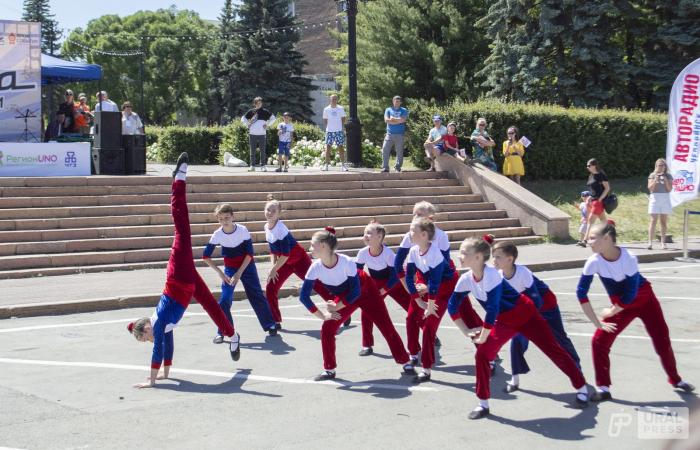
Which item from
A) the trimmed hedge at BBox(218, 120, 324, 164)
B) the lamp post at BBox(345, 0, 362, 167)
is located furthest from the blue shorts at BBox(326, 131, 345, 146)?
the trimmed hedge at BBox(218, 120, 324, 164)

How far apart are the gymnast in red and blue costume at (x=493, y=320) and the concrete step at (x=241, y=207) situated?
11376 millimetres

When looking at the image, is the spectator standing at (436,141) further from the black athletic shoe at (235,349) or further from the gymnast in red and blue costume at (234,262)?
the black athletic shoe at (235,349)

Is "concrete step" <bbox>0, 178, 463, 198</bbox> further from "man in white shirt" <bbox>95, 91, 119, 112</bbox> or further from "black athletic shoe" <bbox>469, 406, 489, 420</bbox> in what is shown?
"black athletic shoe" <bbox>469, 406, 489, 420</bbox>

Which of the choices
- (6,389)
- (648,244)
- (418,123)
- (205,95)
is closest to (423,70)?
(418,123)

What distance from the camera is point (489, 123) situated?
73.8 ft

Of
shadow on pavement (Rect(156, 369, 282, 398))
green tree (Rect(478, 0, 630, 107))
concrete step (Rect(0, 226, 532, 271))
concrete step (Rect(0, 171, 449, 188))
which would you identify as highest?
green tree (Rect(478, 0, 630, 107))

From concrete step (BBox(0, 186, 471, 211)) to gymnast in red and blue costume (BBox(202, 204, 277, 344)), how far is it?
314 inches

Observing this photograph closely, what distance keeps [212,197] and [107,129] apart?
407 cm

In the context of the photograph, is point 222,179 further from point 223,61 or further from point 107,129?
point 223,61

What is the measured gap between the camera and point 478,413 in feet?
21.8

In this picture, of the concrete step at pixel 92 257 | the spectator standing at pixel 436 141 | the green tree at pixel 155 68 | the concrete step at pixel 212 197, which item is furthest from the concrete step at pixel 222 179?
the green tree at pixel 155 68

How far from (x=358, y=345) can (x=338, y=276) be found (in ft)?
6.21

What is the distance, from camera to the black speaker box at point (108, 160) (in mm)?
20109

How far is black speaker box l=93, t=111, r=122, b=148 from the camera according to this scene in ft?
66.2
